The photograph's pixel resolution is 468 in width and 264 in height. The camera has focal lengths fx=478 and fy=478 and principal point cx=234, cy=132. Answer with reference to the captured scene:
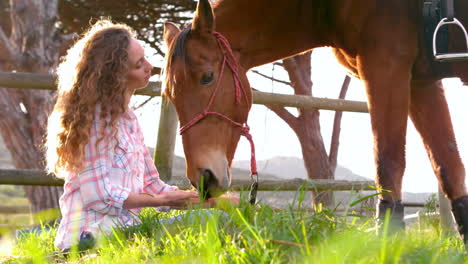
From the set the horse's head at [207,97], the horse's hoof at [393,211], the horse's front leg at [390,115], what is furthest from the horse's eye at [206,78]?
the horse's hoof at [393,211]

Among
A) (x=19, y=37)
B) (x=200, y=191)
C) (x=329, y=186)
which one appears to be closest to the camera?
(x=200, y=191)

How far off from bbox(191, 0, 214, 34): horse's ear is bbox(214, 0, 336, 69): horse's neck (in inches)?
7.1

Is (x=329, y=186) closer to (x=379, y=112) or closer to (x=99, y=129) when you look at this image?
(x=379, y=112)

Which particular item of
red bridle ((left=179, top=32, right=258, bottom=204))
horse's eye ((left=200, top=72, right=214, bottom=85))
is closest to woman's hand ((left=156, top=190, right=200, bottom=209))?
red bridle ((left=179, top=32, right=258, bottom=204))

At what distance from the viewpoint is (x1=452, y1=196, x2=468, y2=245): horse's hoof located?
239 centimetres


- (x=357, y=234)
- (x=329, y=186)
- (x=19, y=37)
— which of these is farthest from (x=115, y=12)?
(x=357, y=234)

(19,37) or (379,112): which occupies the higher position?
A: (19,37)

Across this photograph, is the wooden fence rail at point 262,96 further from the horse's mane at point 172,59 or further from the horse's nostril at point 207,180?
the horse's nostril at point 207,180

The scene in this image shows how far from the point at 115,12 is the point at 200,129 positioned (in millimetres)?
5560

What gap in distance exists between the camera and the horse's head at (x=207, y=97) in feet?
6.73

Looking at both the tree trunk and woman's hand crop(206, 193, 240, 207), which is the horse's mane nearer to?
woman's hand crop(206, 193, 240, 207)

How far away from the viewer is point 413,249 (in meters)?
1.22

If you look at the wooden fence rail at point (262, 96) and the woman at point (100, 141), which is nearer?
the woman at point (100, 141)

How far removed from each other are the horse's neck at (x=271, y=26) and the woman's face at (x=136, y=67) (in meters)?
0.42
